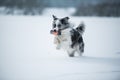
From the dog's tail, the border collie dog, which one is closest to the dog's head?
the border collie dog

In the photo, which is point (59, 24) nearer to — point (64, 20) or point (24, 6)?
point (64, 20)

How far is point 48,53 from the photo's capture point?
2082 mm

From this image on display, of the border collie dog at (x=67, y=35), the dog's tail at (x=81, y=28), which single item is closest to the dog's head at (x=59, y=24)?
the border collie dog at (x=67, y=35)

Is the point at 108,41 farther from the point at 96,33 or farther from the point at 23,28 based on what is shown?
the point at 23,28

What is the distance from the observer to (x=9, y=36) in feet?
6.78

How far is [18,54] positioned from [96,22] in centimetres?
54

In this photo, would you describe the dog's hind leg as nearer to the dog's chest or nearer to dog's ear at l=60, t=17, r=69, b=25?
the dog's chest

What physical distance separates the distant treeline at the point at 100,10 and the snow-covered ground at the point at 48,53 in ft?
0.12

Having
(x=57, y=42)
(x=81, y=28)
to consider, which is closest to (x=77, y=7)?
(x=81, y=28)

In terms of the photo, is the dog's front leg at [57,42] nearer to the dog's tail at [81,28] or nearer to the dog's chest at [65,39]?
the dog's chest at [65,39]

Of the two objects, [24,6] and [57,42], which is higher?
[24,6]

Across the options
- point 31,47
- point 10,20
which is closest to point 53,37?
point 31,47

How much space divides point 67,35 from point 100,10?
0.31 m

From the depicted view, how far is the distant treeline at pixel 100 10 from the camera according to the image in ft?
7.06
